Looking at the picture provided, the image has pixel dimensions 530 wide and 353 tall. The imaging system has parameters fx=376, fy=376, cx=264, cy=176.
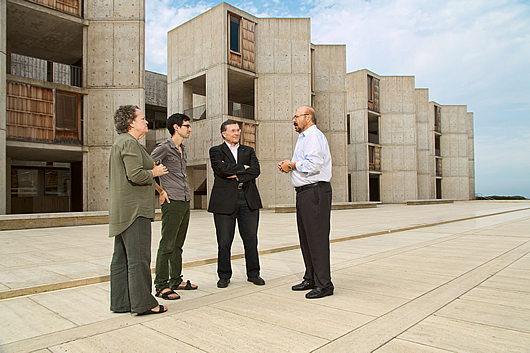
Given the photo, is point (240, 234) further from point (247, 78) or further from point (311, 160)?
point (247, 78)

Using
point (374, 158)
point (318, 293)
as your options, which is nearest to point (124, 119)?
point (318, 293)

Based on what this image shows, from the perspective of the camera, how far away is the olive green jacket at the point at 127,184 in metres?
3.23

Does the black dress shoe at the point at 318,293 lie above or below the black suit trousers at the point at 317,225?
below

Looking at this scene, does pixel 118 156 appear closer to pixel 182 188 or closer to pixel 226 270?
pixel 182 188

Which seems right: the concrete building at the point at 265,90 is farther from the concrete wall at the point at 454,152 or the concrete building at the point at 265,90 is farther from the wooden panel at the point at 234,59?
the concrete wall at the point at 454,152

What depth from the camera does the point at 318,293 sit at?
388 centimetres

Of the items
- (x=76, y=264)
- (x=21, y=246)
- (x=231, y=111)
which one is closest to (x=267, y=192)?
(x=231, y=111)

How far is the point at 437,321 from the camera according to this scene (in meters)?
3.08

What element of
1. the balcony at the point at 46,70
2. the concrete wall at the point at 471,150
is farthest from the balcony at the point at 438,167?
the balcony at the point at 46,70

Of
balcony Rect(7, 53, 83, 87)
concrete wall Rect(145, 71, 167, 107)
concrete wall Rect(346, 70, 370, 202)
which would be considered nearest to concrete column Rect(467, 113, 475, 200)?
concrete wall Rect(346, 70, 370, 202)

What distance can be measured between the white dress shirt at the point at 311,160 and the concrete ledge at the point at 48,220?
11125 millimetres

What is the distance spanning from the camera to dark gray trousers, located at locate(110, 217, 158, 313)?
3262 mm

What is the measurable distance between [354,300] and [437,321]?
2.83 feet

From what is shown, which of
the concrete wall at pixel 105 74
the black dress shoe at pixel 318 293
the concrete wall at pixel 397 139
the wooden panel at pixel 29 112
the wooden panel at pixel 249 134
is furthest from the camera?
the concrete wall at pixel 397 139
